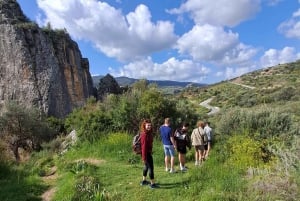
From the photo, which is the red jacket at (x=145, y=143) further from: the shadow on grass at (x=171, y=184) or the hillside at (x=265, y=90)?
the hillside at (x=265, y=90)

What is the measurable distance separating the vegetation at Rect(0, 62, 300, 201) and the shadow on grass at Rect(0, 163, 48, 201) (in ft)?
0.10

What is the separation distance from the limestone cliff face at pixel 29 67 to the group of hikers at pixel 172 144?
2933cm

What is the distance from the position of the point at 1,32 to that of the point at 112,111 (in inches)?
1129

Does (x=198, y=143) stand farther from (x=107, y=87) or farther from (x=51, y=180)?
(x=107, y=87)

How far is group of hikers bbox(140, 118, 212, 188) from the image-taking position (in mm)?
10352

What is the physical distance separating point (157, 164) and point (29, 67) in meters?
31.4

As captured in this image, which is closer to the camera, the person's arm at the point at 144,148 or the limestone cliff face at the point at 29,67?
the person's arm at the point at 144,148

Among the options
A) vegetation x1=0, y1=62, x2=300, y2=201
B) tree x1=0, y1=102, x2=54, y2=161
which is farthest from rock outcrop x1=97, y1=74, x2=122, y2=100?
vegetation x1=0, y1=62, x2=300, y2=201

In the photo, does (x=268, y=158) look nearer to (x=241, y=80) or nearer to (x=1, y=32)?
(x=1, y=32)

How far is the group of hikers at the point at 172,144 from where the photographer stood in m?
10.4

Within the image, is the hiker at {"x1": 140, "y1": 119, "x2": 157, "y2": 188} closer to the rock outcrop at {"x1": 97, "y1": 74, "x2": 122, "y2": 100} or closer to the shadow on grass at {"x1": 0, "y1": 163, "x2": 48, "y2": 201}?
the shadow on grass at {"x1": 0, "y1": 163, "x2": 48, "y2": 201}

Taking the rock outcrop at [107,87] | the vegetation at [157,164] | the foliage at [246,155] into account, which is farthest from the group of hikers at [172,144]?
the rock outcrop at [107,87]

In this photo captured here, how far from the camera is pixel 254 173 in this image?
952 cm

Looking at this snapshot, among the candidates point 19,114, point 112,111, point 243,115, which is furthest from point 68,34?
point 243,115
